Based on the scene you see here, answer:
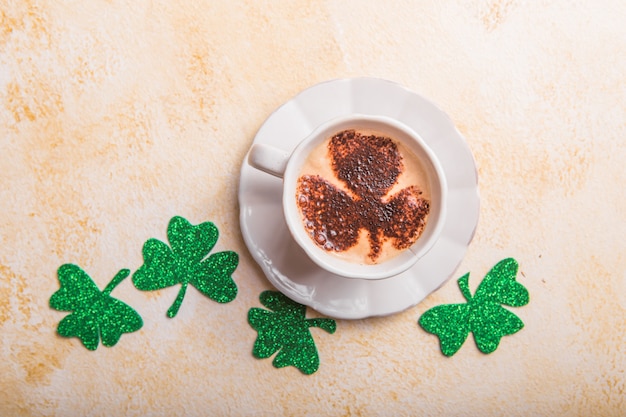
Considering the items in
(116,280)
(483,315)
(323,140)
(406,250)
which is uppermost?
(323,140)

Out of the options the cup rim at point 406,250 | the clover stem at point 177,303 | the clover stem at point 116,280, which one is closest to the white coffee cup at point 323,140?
the cup rim at point 406,250

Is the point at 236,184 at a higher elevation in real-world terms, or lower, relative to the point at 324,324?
higher

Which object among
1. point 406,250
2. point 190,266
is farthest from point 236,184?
point 406,250

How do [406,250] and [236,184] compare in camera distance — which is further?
[236,184]

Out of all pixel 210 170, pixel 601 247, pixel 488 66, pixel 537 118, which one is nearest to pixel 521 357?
pixel 601 247

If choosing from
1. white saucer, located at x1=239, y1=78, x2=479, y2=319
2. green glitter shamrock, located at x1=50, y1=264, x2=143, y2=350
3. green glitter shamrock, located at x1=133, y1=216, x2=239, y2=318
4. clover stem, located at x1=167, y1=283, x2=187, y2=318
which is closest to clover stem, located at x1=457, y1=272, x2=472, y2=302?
white saucer, located at x1=239, y1=78, x2=479, y2=319

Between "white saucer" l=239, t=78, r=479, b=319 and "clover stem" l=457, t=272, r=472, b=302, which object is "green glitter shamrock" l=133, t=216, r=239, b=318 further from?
"clover stem" l=457, t=272, r=472, b=302

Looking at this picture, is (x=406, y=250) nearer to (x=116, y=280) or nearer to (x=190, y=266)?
(x=190, y=266)
